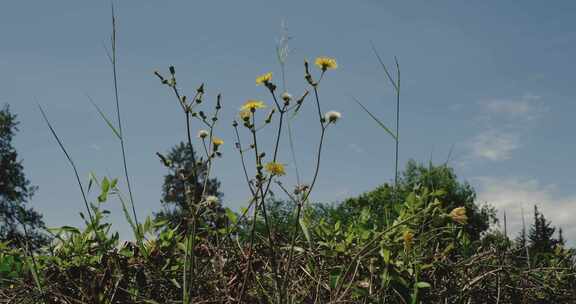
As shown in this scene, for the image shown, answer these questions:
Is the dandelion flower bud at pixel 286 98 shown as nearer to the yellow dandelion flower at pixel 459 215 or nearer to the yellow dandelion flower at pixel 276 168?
the yellow dandelion flower at pixel 276 168

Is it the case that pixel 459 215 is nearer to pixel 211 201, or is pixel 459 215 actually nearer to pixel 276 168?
pixel 276 168

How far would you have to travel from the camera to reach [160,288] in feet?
7.06

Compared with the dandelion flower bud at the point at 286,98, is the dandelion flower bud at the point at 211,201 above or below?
below

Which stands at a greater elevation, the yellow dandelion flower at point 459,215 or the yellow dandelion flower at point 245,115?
the yellow dandelion flower at point 245,115

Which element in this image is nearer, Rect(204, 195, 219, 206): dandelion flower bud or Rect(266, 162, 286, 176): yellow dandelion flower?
Rect(204, 195, 219, 206): dandelion flower bud

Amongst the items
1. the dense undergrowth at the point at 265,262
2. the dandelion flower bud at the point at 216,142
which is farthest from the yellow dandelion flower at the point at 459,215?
the dandelion flower bud at the point at 216,142

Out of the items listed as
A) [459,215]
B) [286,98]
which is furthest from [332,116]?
[459,215]

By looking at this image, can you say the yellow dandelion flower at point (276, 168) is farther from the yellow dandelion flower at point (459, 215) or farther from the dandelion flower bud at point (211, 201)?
the yellow dandelion flower at point (459, 215)

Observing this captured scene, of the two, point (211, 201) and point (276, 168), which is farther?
point (276, 168)

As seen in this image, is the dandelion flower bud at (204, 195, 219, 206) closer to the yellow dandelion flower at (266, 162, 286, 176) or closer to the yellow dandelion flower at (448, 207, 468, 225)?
the yellow dandelion flower at (266, 162, 286, 176)

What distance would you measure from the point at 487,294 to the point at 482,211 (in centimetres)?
3350

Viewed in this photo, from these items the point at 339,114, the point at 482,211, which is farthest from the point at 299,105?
the point at 482,211

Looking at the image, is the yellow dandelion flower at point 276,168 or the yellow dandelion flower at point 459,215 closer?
the yellow dandelion flower at point 459,215

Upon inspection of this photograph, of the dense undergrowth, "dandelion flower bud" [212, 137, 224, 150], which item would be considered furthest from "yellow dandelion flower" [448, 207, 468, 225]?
"dandelion flower bud" [212, 137, 224, 150]
